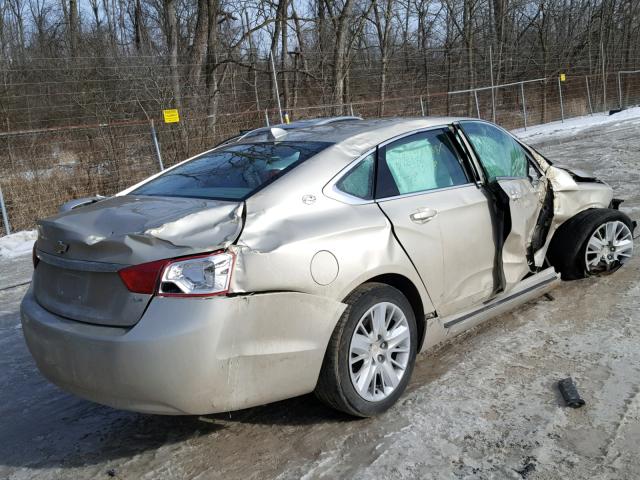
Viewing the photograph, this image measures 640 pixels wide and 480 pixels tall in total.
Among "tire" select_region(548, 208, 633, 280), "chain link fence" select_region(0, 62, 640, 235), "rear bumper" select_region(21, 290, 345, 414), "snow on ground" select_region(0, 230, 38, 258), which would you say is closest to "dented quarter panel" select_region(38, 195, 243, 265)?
"rear bumper" select_region(21, 290, 345, 414)

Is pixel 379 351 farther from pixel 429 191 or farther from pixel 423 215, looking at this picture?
pixel 429 191

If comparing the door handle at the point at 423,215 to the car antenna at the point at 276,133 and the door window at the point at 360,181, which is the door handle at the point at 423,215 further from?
the car antenna at the point at 276,133

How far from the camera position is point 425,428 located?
3.01 meters

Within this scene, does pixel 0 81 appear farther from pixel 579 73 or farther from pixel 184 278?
pixel 579 73

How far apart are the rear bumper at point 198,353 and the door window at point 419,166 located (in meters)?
0.96

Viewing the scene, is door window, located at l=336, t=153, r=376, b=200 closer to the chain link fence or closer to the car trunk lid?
the car trunk lid

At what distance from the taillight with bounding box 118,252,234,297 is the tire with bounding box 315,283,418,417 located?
2.20 ft

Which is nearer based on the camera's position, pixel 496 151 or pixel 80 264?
pixel 80 264

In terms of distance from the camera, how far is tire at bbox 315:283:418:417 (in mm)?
2932

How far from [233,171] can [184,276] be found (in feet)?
3.54

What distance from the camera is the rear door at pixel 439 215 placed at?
339 centimetres

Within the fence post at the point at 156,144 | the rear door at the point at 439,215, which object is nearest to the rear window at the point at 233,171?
the rear door at the point at 439,215

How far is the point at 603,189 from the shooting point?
5035 mm

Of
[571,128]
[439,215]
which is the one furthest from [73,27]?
[439,215]
